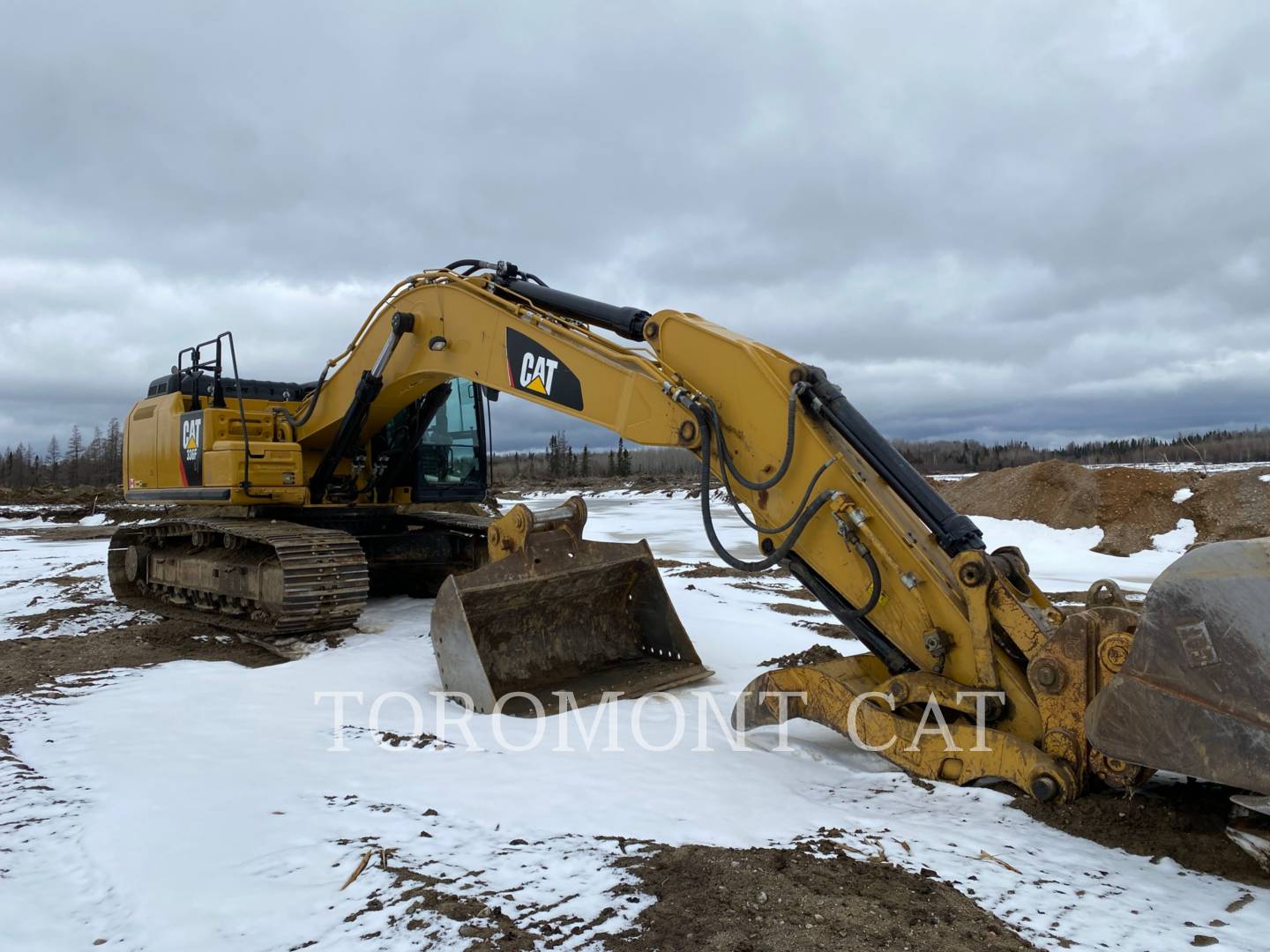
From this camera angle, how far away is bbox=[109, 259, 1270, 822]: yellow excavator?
311 centimetres

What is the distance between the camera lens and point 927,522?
13.1ft

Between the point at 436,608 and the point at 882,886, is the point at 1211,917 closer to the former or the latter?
the point at 882,886

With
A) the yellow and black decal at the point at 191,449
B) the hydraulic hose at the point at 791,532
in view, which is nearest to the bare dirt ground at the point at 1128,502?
the hydraulic hose at the point at 791,532

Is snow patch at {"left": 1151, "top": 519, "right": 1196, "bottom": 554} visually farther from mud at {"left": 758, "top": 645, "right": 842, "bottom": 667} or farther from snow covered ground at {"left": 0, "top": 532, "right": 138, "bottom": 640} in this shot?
snow covered ground at {"left": 0, "top": 532, "right": 138, "bottom": 640}

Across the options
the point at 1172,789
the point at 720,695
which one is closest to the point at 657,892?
the point at 1172,789

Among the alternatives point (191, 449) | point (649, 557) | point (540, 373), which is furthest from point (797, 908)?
point (191, 449)

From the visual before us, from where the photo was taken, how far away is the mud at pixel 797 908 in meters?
2.51

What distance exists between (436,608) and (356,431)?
320 centimetres

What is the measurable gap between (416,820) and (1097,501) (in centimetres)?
1635

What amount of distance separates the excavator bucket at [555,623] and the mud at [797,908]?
2.27 metres

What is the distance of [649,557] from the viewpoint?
241 inches

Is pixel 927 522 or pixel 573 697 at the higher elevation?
pixel 927 522

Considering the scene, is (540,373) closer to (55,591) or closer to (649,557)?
(649,557)

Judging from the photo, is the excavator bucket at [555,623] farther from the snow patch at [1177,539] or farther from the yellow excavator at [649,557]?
the snow patch at [1177,539]
